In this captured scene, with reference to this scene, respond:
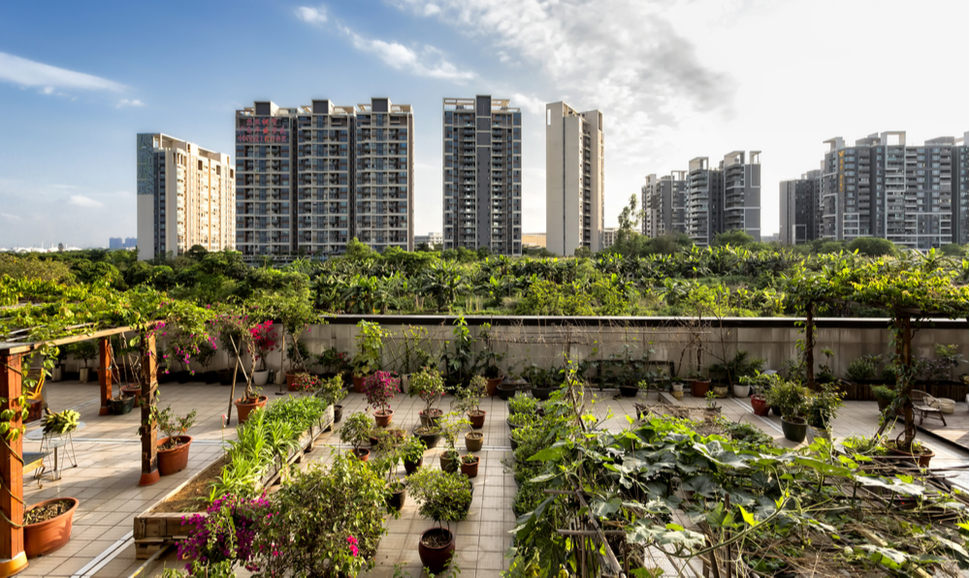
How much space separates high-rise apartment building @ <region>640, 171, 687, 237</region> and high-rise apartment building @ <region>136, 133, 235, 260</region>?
85986 mm

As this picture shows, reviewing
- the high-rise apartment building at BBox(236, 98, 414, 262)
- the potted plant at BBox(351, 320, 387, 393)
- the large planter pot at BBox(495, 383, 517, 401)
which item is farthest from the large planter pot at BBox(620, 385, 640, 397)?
the high-rise apartment building at BBox(236, 98, 414, 262)

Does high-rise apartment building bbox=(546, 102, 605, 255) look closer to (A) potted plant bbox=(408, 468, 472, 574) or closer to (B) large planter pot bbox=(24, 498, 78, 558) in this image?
(A) potted plant bbox=(408, 468, 472, 574)

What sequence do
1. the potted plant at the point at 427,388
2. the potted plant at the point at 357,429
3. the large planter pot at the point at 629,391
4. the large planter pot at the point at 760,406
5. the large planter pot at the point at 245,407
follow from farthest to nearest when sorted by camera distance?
1. the large planter pot at the point at 629,391
2. the large planter pot at the point at 760,406
3. the large planter pot at the point at 245,407
4. the potted plant at the point at 427,388
5. the potted plant at the point at 357,429

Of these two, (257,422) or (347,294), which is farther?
(347,294)

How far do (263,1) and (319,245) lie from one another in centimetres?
5906

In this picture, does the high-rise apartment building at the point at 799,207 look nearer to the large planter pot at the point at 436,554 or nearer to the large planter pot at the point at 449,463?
the large planter pot at the point at 449,463

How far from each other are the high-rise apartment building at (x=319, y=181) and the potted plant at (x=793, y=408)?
191 ft

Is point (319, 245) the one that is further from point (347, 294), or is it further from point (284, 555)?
point (284, 555)

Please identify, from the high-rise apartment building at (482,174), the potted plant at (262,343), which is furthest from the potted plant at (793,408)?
the high-rise apartment building at (482,174)

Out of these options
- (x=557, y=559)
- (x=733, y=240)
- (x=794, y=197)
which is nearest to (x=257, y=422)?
(x=557, y=559)

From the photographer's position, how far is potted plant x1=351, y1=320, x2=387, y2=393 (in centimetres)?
910

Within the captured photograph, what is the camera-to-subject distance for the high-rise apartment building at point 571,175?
64.5 m

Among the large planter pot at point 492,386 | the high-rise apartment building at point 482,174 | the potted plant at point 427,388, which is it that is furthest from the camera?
the high-rise apartment building at point 482,174

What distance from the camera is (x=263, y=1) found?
26.3ft
